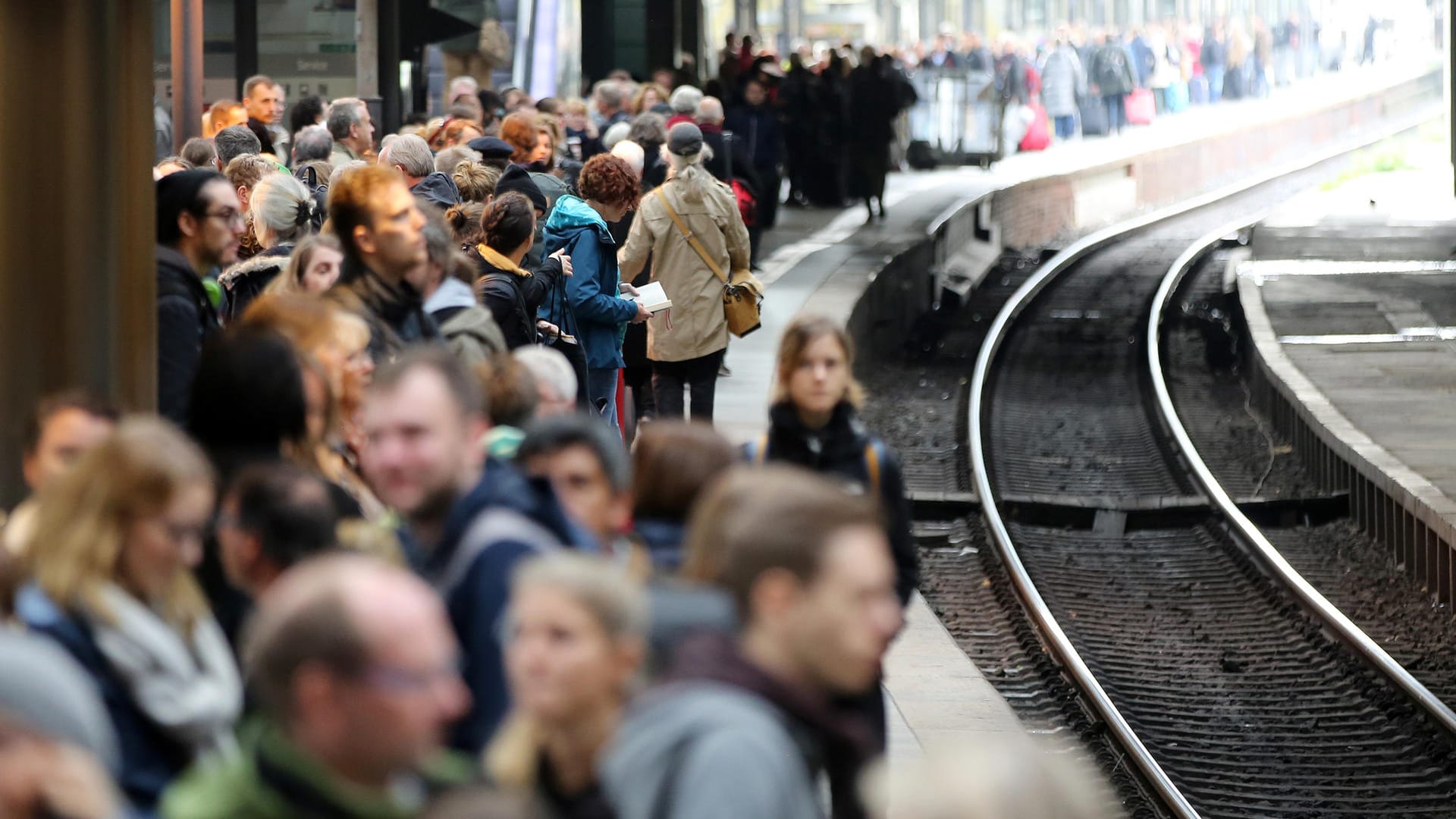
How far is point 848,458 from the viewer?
5.44 m

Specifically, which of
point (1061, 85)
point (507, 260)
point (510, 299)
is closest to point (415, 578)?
point (510, 299)

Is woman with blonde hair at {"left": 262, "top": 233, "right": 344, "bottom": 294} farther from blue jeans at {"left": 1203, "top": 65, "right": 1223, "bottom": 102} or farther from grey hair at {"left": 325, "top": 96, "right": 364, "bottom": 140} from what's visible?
blue jeans at {"left": 1203, "top": 65, "right": 1223, "bottom": 102}

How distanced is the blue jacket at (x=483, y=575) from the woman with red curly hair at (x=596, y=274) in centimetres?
504

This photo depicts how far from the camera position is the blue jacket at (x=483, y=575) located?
12.4ft

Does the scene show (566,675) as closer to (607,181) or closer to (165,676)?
(165,676)

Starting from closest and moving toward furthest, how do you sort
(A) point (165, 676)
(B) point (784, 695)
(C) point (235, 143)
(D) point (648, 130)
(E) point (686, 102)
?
(B) point (784, 695) → (A) point (165, 676) → (C) point (235, 143) → (D) point (648, 130) → (E) point (686, 102)

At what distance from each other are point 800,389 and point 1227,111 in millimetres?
42714

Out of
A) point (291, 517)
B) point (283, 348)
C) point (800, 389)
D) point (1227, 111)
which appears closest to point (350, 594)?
point (291, 517)

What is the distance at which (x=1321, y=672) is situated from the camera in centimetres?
1010

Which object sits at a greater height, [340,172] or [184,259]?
[340,172]

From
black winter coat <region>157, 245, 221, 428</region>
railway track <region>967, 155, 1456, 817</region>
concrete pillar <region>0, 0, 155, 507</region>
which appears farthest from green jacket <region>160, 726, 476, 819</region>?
railway track <region>967, 155, 1456, 817</region>

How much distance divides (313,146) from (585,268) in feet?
7.49

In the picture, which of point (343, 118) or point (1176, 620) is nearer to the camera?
point (1176, 620)

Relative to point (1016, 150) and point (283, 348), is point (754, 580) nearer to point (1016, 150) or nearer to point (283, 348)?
point (283, 348)
